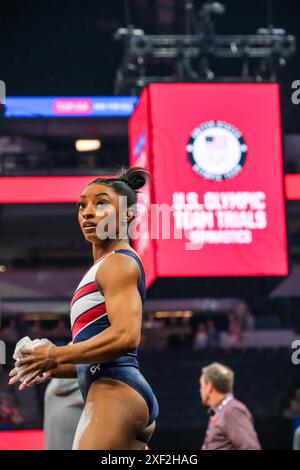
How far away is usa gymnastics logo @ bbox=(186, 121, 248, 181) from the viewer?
14.0m

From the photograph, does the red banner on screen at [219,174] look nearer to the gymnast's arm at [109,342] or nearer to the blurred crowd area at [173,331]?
the blurred crowd area at [173,331]

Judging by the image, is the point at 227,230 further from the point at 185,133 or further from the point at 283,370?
the point at 283,370

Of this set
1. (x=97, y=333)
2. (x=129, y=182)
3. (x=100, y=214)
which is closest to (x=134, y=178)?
(x=129, y=182)

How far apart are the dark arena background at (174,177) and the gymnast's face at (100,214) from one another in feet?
16.8

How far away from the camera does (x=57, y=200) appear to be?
59.9 feet

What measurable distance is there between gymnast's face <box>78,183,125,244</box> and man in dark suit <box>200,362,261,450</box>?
2.97m

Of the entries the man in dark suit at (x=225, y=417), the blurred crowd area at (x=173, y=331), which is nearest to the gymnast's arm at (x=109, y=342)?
the man in dark suit at (x=225, y=417)

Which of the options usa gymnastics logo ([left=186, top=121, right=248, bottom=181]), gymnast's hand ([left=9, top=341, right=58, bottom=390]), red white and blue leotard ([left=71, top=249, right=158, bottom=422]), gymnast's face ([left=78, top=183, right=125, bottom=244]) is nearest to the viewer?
gymnast's hand ([left=9, top=341, right=58, bottom=390])

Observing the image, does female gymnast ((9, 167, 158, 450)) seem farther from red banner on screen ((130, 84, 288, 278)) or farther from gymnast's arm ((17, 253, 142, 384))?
red banner on screen ((130, 84, 288, 278))

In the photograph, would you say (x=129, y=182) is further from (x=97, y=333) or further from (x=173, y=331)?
(x=173, y=331)

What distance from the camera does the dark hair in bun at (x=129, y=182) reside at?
3592 mm

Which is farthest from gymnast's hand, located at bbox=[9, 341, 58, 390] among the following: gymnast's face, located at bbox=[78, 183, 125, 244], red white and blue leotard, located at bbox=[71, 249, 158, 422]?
gymnast's face, located at bbox=[78, 183, 125, 244]

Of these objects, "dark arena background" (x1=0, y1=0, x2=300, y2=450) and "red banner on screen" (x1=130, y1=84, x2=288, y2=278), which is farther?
"dark arena background" (x1=0, y1=0, x2=300, y2=450)
